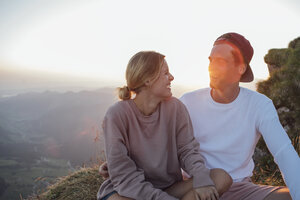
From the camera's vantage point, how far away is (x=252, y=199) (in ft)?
9.11

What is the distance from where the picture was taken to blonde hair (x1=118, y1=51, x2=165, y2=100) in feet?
8.94

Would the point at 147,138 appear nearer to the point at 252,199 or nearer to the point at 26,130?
the point at 252,199

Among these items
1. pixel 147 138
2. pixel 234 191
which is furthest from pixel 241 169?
pixel 147 138

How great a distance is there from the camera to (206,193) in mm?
2430

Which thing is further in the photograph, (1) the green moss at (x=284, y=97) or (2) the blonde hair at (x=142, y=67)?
(1) the green moss at (x=284, y=97)

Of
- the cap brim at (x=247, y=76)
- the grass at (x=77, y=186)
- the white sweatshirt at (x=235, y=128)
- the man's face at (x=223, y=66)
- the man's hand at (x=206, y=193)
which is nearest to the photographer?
the man's hand at (x=206, y=193)

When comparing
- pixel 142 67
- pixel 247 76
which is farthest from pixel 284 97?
pixel 142 67

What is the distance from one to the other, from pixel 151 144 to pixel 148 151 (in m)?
0.10

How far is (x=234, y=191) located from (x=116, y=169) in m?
1.67

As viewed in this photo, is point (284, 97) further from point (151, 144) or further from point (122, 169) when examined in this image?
point (122, 169)

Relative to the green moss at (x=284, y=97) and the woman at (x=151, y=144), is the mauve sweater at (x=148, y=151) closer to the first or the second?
the woman at (x=151, y=144)

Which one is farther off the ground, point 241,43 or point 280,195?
point 241,43

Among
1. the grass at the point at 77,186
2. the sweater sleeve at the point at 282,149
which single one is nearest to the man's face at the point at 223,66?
the sweater sleeve at the point at 282,149

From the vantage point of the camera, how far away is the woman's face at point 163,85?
2824mm
